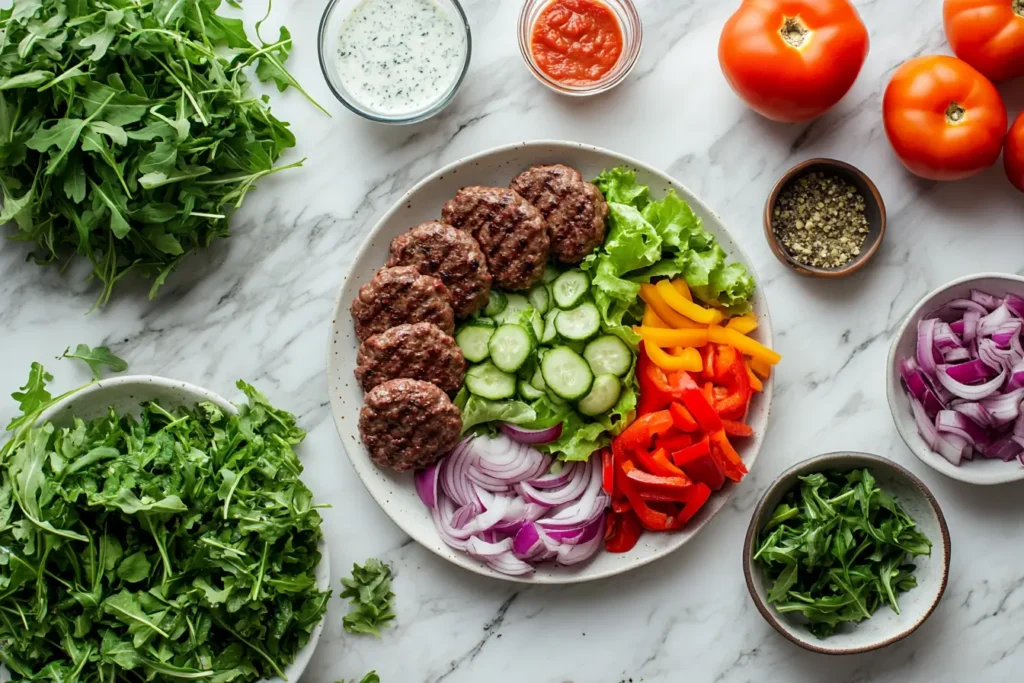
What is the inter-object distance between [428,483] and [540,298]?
29.8 inches

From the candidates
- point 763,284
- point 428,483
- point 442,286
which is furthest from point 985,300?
point 428,483

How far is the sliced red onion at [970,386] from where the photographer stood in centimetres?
287

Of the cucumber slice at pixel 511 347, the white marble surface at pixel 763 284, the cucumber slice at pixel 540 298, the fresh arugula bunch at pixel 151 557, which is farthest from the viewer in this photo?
the white marble surface at pixel 763 284

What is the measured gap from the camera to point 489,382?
2.95 metres

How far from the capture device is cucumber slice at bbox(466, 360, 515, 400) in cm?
294

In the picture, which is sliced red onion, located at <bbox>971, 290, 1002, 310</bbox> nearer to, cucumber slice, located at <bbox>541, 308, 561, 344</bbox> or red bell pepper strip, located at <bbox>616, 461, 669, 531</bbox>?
red bell pepper strip, located at <bbox>616, 461, 669, 531</bbox>

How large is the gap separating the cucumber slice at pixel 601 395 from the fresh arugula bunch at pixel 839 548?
2.27 ft

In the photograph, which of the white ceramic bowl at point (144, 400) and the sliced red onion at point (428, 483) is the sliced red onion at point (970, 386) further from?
the white ceramic bowl at point (144, 400)

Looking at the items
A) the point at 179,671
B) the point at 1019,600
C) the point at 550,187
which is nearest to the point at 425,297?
the point at 550,187

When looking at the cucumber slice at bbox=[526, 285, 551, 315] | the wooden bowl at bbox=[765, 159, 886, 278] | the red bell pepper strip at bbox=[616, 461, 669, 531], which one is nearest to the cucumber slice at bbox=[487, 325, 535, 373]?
the cucumber slice at bbox=[526, 285, 551, 315]

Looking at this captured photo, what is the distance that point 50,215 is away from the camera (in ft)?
9.56

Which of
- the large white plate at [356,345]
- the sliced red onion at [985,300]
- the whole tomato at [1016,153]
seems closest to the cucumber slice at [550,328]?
the large white plate at [356,345]

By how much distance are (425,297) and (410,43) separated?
37.5 inches

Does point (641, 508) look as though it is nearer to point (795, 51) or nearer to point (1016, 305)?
point (1016, 305)
